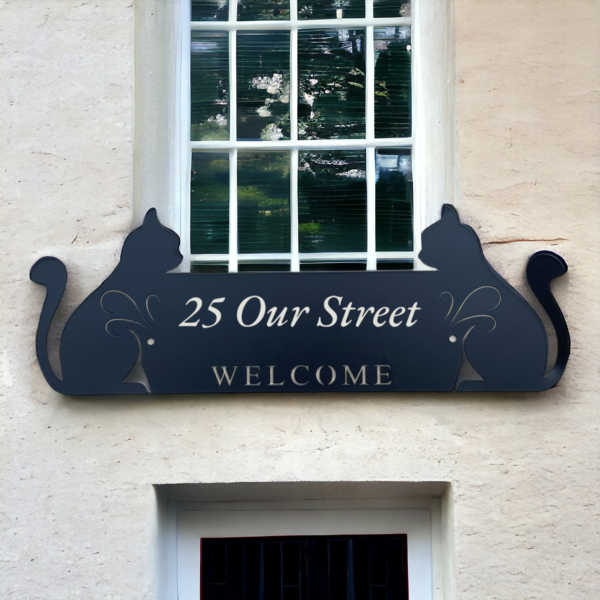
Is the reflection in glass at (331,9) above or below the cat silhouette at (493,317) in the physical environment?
above

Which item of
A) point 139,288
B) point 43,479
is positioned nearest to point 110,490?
point 43,479

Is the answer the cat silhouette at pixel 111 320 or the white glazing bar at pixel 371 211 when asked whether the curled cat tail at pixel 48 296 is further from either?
the white glazing bar at pixel 371 211

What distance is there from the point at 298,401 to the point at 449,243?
99 centimetres

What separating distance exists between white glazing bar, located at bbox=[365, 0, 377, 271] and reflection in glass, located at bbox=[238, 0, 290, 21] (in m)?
0.42

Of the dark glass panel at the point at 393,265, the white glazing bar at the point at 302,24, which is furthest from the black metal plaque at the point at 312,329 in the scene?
the white glazing bar at the point at 302,24

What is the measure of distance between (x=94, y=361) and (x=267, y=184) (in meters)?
1.19

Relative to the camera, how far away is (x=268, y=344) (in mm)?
2986

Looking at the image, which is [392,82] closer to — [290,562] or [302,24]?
[302,24]

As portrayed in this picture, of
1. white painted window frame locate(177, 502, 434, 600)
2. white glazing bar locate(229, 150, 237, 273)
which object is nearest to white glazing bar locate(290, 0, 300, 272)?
white glazing bar locate(229, 150, 237, 273)

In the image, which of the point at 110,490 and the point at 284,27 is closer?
the point at 110,490

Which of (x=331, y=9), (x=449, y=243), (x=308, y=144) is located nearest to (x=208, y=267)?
(x=308, y=144)

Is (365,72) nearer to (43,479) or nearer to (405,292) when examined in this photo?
(405,292)

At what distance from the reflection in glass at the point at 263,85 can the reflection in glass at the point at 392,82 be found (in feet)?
1.50

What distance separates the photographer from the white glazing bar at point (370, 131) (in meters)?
3.28
